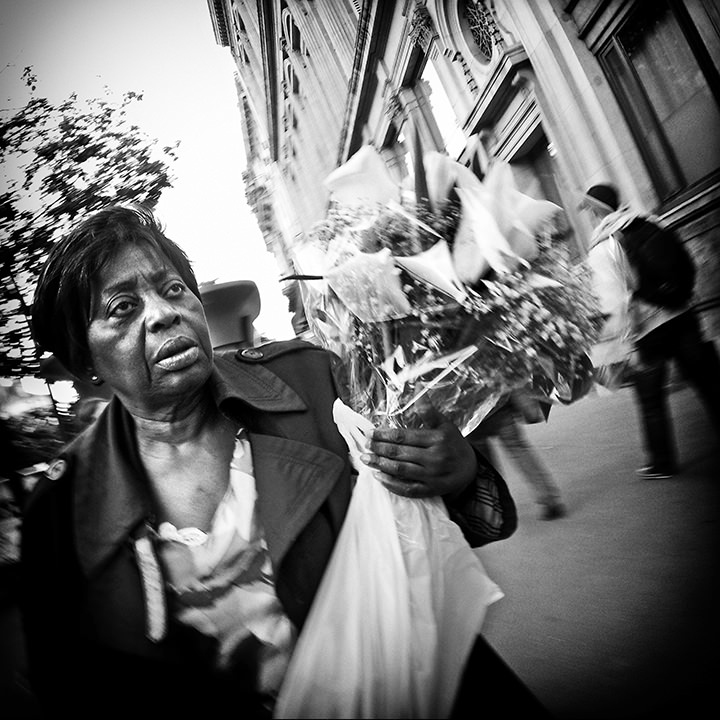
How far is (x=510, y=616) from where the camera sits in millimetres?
1024

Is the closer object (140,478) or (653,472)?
(140,478)

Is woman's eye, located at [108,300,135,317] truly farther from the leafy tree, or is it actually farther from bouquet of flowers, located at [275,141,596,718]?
bouquet of flowers, located at [275,141,596,718]

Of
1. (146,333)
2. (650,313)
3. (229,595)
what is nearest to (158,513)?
(229,595)

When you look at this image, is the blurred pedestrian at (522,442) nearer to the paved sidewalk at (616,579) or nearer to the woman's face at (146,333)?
the paved sidewalk at (616,579)

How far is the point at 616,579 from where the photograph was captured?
106 cm

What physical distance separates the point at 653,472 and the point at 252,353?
98 cm

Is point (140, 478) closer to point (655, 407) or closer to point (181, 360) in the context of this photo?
point (181, 360)

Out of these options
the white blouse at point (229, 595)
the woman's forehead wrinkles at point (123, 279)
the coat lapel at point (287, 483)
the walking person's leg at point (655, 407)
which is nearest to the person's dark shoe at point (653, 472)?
the walking person's leg at point (655, 407)

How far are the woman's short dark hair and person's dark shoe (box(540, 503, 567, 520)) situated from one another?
0.99 meters

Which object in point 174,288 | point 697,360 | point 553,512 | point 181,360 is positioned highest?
point 174,288

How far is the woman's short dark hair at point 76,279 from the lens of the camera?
2.47 feet

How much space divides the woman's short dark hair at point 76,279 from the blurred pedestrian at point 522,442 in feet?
2.37

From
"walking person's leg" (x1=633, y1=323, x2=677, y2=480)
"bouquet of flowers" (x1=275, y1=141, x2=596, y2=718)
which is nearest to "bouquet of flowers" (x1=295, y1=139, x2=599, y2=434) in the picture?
"bouquet of flowers" (x1=275, y1=141, x2=596, y2=718)

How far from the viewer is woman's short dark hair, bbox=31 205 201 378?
29.6 inches
